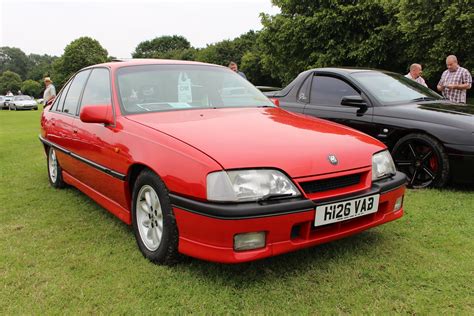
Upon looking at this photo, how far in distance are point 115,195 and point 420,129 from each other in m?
3.21

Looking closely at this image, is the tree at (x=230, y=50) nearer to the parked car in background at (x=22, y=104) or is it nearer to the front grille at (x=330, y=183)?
the parked car in background at (x=22, y=104)

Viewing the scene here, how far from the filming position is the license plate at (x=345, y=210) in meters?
2.34

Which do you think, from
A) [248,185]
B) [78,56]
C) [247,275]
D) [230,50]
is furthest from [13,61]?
[248,185]

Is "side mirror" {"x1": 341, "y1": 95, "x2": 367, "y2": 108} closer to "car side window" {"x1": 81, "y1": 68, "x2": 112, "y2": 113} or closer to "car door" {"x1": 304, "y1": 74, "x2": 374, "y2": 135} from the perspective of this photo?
"car door" {"x1": 304, "y1": 74, "x2": 374, "y2": 135}

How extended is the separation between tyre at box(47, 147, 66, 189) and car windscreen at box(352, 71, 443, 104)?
12.3 ft

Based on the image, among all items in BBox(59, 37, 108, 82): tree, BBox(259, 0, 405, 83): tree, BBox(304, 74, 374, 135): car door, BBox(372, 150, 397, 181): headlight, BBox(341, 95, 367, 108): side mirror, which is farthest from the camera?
BBox(59, 37, 108, 82): tree

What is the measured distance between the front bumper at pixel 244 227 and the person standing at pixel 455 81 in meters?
5.54

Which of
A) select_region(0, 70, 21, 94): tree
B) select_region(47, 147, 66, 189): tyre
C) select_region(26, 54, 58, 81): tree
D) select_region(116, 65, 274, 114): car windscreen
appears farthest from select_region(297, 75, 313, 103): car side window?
select_region(0, 70, 21, 94): tree

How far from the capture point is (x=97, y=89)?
3.69 metres

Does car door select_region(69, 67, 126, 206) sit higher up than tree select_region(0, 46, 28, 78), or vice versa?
tree select_region(0, 46, 28, 78)

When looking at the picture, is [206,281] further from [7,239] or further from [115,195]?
[7,239]

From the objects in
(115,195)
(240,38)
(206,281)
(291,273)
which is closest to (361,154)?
(291,273)

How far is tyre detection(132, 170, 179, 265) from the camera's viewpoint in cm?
248

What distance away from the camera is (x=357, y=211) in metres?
2.50
